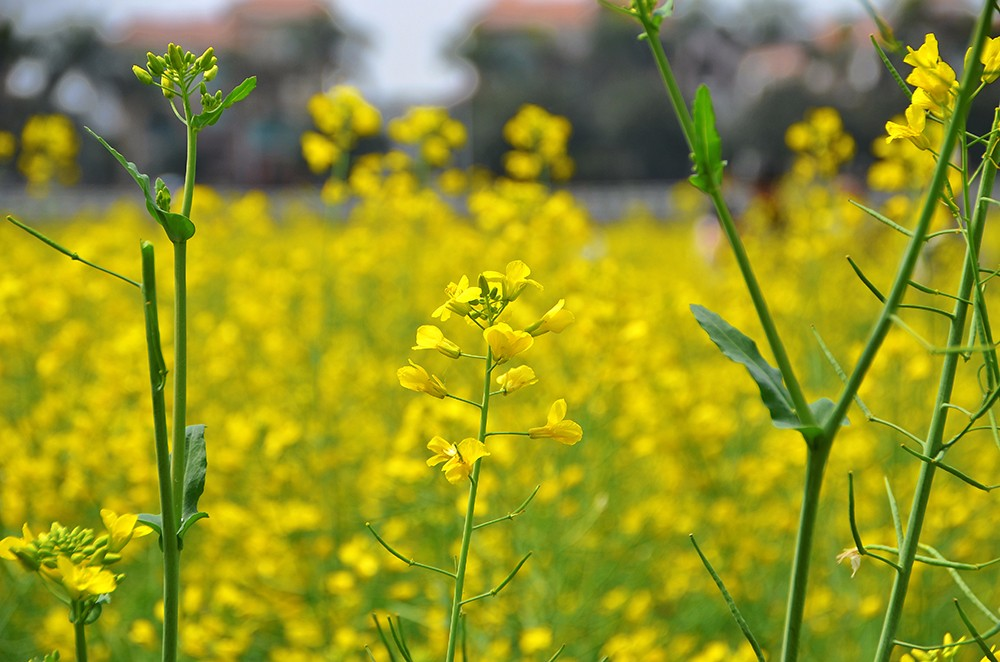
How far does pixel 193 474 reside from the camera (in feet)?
2.09

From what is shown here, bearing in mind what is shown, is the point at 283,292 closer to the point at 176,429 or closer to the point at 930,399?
→ the point at 930,399

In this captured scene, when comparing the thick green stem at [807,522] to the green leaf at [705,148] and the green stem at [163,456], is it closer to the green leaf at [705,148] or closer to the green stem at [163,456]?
the green leaf at [705,148]

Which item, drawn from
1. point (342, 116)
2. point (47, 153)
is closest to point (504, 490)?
point (342, 116)

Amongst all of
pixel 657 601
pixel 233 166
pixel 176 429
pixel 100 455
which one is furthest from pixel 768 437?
pixel 233 166

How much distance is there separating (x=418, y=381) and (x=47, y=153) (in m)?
4.15

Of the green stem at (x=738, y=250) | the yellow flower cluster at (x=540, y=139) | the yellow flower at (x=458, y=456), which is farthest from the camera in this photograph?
the yellow flower cluster at (x=540, y=139)

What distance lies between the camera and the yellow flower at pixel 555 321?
642 millimetres

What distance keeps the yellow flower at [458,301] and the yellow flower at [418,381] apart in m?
0.04

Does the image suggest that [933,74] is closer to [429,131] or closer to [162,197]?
[162,197]

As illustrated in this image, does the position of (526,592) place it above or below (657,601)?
above

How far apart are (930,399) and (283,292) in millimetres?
2034

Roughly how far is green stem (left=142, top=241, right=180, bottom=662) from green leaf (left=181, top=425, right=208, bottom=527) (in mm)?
18

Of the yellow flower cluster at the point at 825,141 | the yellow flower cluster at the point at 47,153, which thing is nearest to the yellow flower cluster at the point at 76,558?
the yellow flower cluster at the point at 825,141

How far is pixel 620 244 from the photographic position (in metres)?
8.41
